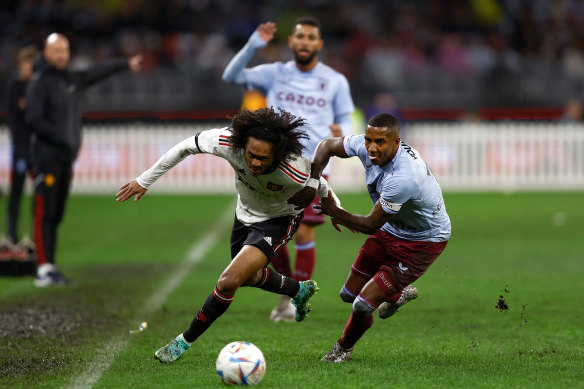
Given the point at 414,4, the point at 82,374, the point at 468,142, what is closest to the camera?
the point at 82,374

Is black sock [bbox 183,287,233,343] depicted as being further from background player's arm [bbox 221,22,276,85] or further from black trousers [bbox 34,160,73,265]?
black trousers [bbox 34,160,73,265]

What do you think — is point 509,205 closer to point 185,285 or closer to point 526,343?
point 185,285

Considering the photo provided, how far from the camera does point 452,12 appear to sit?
2494 centimetres

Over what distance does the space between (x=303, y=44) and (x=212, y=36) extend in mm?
15757

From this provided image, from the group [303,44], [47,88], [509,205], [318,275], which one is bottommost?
[509,205]

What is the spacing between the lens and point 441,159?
21.1 meters

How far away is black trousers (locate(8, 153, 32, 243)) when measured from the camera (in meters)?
12.3

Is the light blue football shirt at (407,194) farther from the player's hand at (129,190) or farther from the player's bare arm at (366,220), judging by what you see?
the player's hand at (129,190)

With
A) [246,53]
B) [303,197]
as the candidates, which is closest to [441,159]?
[246,53]

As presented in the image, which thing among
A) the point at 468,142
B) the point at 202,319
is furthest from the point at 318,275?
the point at 468,142

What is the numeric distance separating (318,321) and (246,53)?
253 cm

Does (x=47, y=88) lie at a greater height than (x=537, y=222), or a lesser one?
greater

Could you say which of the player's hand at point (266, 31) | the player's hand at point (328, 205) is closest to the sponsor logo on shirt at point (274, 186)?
the player's hand at point (328, 205)

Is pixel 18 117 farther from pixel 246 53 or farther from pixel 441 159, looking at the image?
pixel 441 159
